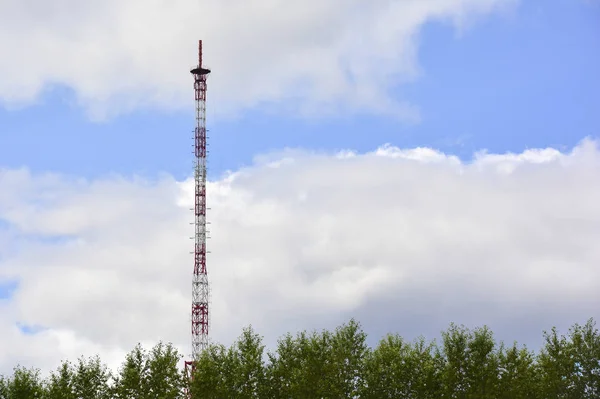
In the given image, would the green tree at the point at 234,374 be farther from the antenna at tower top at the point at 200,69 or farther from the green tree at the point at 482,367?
the antenna at tower top at the point at 200,69

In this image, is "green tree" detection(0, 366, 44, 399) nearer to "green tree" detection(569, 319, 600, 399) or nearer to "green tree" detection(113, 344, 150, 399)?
"green tree" detection(113, 344, 150, 399)

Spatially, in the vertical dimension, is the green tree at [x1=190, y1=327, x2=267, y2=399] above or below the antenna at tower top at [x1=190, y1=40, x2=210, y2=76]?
below

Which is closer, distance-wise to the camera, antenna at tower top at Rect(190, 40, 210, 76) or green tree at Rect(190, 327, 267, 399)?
green tree at Rect(190, 327, 267, 399)

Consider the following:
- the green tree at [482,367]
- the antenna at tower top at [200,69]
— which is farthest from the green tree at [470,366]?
the antenna at tower top at [200,69]

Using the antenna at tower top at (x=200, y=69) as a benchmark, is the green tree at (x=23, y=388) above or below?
below

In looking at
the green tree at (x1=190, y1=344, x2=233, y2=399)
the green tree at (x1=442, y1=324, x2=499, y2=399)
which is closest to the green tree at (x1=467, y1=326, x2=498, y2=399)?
the green tree at (x1=442, y1=324, x2=499, y2=399)

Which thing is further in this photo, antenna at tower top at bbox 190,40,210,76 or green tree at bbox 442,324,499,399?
antenna at tower top at bbox 190,40,210,76

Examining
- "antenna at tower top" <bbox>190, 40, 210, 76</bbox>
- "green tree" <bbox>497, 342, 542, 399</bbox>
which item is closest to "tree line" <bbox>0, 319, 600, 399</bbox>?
"green tree" <bbox>497, 342, 542, 399</bbox>

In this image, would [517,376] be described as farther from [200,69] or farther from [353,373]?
[200,69]

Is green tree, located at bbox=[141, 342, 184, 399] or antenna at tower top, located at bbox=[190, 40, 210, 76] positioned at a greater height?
antenna at tower top, located at bbox=[190, 40, 210, 76]

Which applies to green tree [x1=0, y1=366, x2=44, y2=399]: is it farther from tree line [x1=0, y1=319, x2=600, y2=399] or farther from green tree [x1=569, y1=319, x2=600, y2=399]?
green tree [x1=569, y1=319, x2=600, y2=399]

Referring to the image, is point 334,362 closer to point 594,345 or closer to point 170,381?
point 170,381

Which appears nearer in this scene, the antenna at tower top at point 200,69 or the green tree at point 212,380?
the green tree at point 212,380

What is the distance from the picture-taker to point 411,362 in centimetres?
8756
